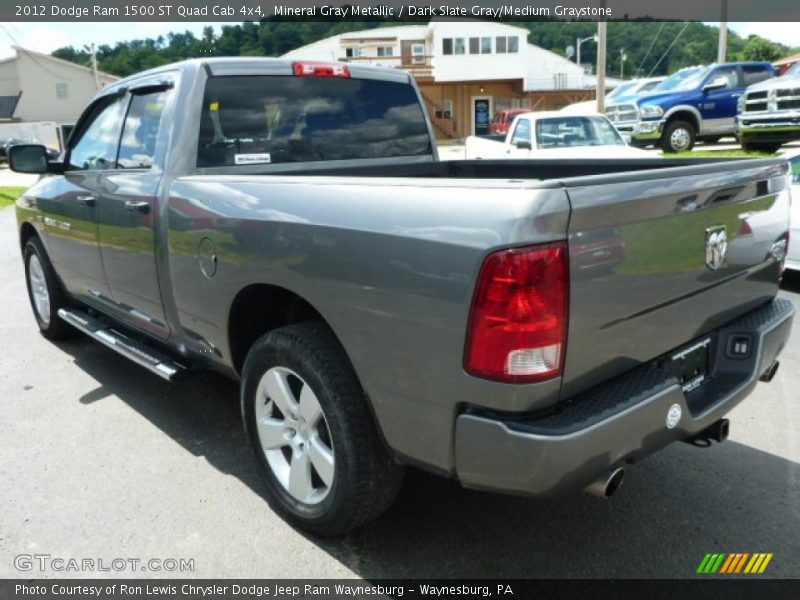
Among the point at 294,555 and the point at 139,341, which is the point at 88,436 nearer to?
the point at 139,341

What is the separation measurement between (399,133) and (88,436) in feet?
8.47

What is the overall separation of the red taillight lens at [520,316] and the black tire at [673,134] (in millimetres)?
17107

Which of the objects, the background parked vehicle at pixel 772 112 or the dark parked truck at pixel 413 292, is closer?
the dark parked truck at pixel 413 292

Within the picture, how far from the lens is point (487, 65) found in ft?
150

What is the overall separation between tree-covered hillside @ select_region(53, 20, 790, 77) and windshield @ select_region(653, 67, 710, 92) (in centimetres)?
4371

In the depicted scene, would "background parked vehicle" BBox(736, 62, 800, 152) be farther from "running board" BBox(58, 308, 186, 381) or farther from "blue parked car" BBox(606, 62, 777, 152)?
"running board" BBox(58, 308, 186, 381)

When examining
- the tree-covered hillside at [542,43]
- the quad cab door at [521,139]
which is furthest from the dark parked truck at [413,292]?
the tree-covered hillside at [542,43]

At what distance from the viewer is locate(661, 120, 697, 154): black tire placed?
57.0 ft

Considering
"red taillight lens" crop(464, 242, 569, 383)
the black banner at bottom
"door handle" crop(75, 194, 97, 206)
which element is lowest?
the black banner at bottom

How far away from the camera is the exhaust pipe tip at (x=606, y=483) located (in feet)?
7.14

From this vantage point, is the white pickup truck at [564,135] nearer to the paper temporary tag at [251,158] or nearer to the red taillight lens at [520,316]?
the paper temporary tag at [251,158]

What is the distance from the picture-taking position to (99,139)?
14.8 ft

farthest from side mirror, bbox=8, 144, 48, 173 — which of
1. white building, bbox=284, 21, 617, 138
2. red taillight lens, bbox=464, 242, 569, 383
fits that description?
white building, bbox=284, 21, 617, 138

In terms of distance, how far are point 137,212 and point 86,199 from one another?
792 millimetres
